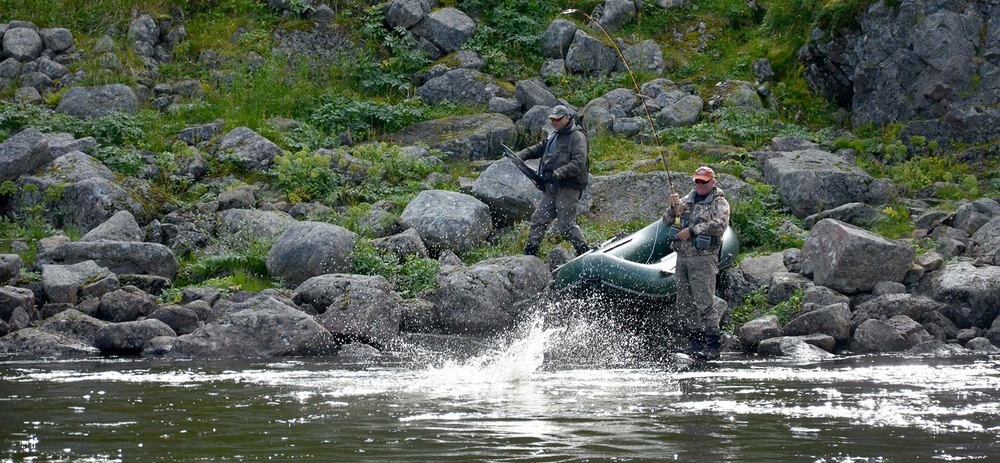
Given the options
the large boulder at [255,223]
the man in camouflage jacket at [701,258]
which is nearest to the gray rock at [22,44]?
the large boulder at [255,223]

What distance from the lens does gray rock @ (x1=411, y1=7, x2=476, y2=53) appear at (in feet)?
68.9

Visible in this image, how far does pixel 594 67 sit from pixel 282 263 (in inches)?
335

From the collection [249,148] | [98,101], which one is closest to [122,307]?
[249,148]

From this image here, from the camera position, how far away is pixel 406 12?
69.8 ft

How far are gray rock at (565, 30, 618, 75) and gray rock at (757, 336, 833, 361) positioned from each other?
9961mm

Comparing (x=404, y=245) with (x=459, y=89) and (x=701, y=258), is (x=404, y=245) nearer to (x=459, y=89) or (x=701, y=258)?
(x=701, y=258)

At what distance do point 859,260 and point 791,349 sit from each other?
6.86 feet

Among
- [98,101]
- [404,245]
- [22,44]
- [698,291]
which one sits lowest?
[698,291]

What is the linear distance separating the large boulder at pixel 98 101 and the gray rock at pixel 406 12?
468 centimetres

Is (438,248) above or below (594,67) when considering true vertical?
below

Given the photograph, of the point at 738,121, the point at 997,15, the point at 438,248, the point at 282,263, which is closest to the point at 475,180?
the point at 438,248

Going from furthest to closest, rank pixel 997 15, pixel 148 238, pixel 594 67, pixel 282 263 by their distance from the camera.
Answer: pixel 594 67, pixel 997 15, pixel 148 238, pixel 282 263

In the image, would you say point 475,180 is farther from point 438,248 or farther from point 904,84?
point 904,84

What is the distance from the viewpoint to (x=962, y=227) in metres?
14.6
